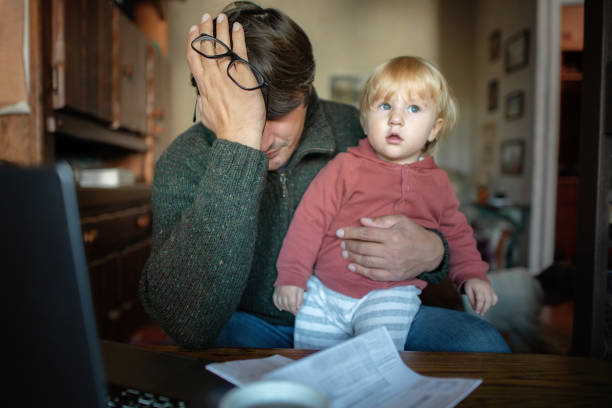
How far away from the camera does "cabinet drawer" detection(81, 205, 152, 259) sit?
76.1 inches

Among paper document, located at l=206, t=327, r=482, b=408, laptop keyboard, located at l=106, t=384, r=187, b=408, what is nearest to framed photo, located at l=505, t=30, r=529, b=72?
paper document, located at l=206, t=327, r=482, b=408

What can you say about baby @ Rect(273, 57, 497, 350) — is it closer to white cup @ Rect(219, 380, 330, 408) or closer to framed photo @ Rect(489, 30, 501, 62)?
white cup @ Rect(219, 380, 330, 408)

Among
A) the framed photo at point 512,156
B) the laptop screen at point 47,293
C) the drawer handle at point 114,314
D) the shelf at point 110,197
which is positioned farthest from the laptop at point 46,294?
the framed photo at point 512,156

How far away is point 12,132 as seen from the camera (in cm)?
165

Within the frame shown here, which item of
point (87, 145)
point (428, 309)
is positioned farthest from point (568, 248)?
point (87, 145)

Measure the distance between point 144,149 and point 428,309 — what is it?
110 inches

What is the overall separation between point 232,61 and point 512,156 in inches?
152

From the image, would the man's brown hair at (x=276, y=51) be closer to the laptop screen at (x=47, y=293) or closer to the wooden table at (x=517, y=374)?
the wooden table at (x=517, y=374)

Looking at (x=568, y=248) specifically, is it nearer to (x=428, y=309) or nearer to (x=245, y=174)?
(x=428, y=309)

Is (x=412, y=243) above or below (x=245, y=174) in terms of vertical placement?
below

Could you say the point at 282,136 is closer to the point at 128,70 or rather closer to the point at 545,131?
the point at 128,70

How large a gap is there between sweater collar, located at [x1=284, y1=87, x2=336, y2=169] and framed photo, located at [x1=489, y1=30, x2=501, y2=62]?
12.9 feet

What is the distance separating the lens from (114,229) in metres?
2.24

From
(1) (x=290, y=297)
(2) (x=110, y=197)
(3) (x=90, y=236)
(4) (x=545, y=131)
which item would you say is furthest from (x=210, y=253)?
(4) (x=545, y=131)
